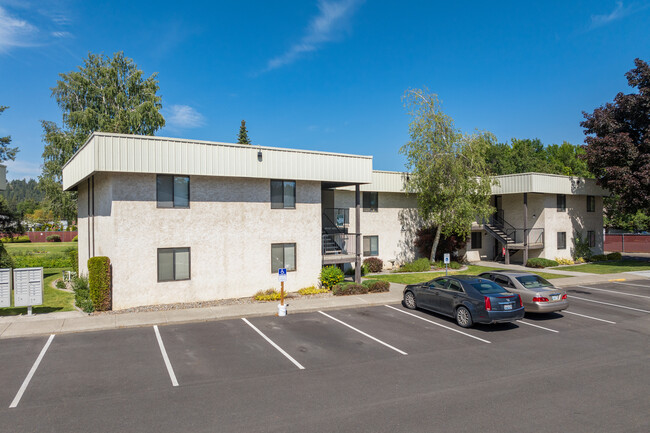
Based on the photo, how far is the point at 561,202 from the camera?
3225 cm

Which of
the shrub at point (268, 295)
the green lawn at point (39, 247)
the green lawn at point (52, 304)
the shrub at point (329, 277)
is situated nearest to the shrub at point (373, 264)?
the shrub at point (329, 277)

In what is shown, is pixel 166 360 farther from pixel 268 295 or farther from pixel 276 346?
pixel 268 295

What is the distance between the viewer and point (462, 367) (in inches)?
372

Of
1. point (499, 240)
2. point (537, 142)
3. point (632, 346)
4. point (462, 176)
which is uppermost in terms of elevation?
point (537, 142)

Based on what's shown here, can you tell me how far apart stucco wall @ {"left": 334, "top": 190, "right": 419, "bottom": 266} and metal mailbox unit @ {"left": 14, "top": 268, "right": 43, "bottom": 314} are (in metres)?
16.9

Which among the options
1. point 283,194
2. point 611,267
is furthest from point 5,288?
point 611,267

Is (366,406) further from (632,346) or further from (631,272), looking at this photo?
(631,272)

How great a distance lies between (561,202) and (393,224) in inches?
575

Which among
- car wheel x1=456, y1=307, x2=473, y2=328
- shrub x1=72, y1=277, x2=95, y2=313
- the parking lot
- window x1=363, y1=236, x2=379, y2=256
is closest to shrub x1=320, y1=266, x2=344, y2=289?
the parking lot

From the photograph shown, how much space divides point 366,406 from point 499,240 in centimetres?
2688

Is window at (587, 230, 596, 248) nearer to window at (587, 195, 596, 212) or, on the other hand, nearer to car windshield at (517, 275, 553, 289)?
window at (587, 195, 596, 212)

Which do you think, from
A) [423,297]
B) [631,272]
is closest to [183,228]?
[423,297]

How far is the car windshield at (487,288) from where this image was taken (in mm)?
12677

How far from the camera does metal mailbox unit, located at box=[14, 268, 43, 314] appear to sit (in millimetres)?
13977
